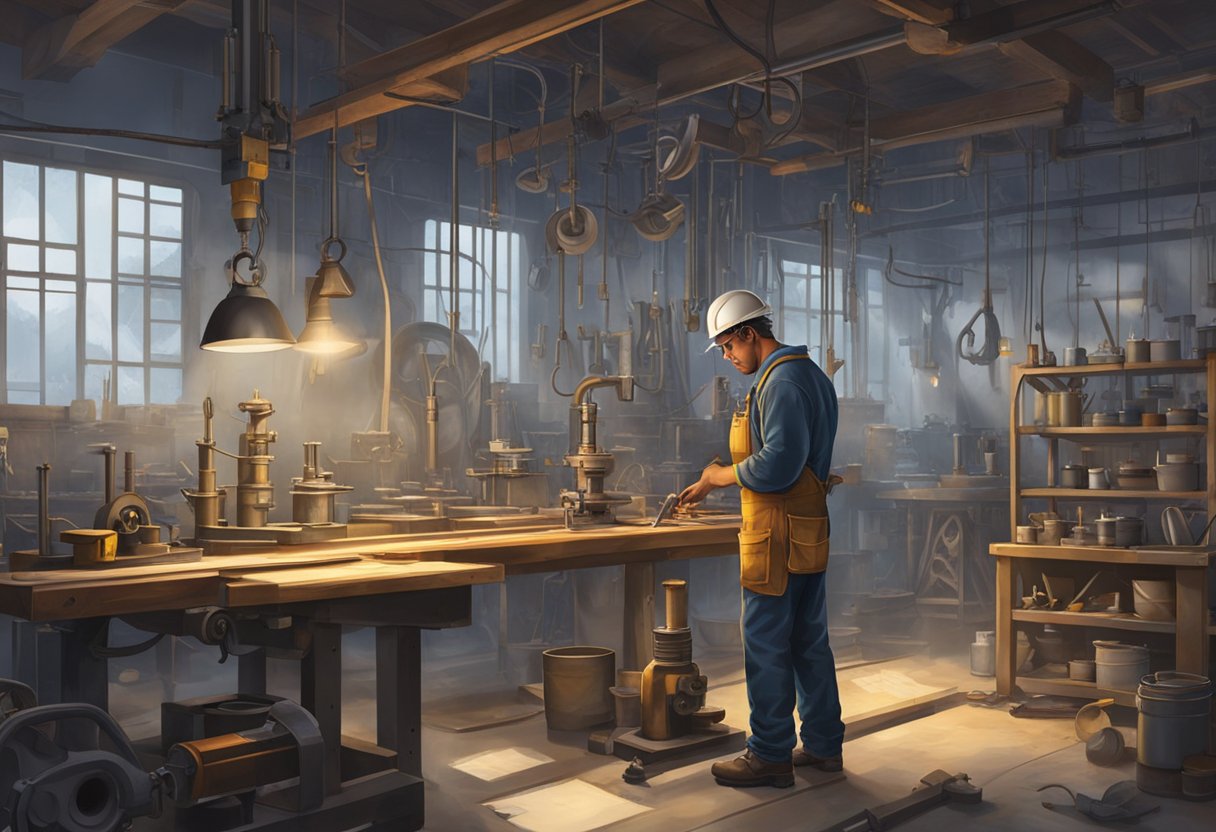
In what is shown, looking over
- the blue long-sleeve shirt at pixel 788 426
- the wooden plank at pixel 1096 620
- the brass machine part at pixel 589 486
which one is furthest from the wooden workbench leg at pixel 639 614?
the wooden plank at pixel 1096 620

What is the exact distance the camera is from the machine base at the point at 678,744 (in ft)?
16.4

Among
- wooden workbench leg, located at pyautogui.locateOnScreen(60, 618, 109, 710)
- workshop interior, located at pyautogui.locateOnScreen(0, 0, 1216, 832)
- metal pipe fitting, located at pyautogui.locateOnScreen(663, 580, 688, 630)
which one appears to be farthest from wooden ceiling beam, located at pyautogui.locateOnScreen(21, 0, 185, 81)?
metal pipe fitting, located at pyautogui.locateOnScreen(663, 580, 688, 630)

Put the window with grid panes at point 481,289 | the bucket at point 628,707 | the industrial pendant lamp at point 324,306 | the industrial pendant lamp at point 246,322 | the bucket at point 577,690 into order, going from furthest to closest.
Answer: the window with grid panes at point 481,289, the bucket at point 577,690, the bucket at point 628,707, the industrial pendant lamp at point 324,306, the industrial pendant lamp at point 246,322

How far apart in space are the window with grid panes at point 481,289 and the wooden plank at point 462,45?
3.49 meters

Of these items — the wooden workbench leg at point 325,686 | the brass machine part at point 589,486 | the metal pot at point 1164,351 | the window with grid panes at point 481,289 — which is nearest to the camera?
the wooden workbench leg at point 325,686

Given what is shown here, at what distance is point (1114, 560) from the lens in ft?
19.9

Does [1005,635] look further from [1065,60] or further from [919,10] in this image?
[919,10]

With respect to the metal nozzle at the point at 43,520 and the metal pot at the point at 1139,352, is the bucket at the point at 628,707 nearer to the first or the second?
the metal nozzle at the point at 43,520

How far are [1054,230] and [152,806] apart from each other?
13392 millimetres

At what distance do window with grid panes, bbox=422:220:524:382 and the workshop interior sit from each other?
0.05 meters

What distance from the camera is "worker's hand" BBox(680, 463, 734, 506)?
14.8 feet

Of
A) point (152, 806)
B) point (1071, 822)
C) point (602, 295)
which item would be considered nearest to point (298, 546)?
point (152, 806)

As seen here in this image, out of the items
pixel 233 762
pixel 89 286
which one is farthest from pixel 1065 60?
pixel 89 286

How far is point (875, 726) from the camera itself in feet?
19.0
